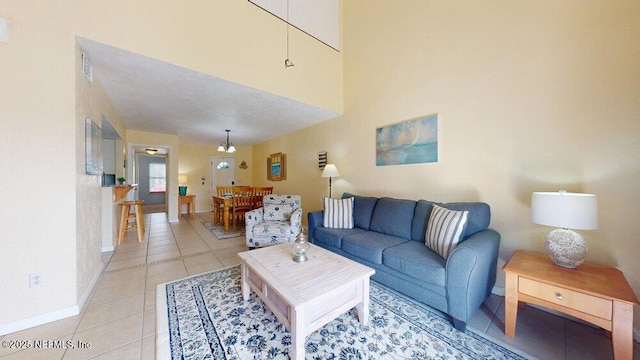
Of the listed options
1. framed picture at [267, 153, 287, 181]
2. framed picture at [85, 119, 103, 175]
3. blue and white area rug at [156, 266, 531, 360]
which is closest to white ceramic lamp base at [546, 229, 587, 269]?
blue and white area rug at [156, 266, 531, 360]

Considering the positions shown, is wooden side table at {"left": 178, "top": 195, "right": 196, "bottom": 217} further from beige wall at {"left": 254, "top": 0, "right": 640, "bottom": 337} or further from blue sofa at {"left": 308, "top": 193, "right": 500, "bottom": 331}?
beige wall at {"left": 254, "top": 0, "right": 640, "bottom": 337}

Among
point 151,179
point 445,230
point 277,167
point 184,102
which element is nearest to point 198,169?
point 277,167

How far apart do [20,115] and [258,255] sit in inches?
80.5

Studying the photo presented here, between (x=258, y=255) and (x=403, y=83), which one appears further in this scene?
(x=403, y=83)

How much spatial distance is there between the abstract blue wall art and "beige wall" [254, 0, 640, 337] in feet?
0.29

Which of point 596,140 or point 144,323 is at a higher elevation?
point 596,140

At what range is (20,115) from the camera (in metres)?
1.61

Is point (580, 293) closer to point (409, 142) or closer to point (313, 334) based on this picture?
point (313, 334)

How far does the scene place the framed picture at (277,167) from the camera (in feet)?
18.7

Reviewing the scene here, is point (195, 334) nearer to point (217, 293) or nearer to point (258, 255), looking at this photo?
point (217, 293)

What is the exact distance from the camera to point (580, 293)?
132 cm

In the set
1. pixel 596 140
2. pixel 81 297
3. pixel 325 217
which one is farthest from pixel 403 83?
pixel 81 297

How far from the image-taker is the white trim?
5.18 feet

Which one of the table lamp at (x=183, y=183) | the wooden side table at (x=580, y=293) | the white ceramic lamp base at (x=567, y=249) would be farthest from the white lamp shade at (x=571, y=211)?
the table lamp at (x=183, y=183)
